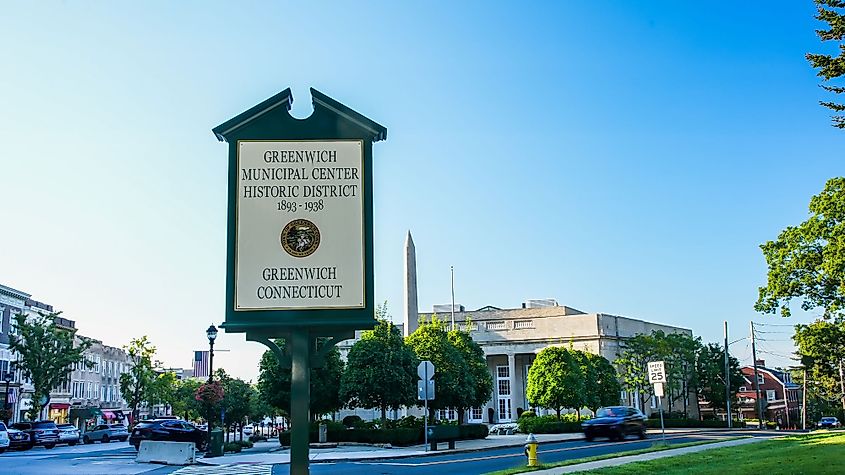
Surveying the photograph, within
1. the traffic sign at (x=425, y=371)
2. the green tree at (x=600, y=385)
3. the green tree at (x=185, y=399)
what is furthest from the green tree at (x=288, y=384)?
the green tree at (x=185, y=399)

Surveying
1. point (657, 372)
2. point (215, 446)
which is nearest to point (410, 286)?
point (215, 446)

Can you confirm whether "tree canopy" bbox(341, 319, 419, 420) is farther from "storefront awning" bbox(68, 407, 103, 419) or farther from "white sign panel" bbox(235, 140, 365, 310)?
"storefront awning" bbox(68, 407, 103, 419)

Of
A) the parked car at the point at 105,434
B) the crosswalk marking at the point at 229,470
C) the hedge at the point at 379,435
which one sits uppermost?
the hedge at the point at 379,435

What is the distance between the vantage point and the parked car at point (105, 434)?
2052 inches

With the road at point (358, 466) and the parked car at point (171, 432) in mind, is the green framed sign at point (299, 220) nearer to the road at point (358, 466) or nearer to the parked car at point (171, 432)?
the road at point (358, 466)

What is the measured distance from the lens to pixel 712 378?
67.9 m

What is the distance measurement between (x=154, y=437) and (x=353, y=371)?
354 inches

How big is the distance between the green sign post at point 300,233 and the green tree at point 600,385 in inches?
1736

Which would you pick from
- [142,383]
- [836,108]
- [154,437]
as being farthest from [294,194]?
[142,383]

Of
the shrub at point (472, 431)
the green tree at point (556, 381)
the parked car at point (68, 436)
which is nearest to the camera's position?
the shrub at point (472, 431)

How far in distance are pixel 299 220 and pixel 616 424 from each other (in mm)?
24911

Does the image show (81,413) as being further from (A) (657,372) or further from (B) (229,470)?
(A) (657,372)

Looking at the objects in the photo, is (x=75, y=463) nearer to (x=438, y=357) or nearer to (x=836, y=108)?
(x=438, y=357)

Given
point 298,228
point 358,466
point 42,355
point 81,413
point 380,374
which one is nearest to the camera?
point 298,228
